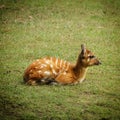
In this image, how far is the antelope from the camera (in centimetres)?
974

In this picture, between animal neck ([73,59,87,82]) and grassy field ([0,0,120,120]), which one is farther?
animal neck ([73,59,87,82])

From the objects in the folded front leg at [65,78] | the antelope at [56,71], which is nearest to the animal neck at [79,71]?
the antelope at [56,71]

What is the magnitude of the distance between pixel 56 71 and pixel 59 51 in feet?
10.3

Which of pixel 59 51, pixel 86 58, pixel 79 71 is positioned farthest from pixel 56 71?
pixel 59 51

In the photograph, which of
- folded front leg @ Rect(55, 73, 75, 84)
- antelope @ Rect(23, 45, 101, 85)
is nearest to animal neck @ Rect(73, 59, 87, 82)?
antelope @ Rect(23, 45, 101, 85)

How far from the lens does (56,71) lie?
9.84 meters

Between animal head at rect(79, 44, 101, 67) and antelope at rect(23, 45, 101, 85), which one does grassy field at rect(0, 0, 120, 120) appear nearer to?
antelope at rect(23, 45, 101, 85)

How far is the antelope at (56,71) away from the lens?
9.74 metres

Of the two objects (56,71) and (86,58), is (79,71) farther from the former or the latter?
(56,71)

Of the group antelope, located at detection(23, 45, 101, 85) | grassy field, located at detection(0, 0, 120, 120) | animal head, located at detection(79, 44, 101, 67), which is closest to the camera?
grassy field, located at detection(0, 0, 120, 120)

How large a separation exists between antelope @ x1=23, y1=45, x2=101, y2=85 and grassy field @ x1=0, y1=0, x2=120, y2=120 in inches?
6.6

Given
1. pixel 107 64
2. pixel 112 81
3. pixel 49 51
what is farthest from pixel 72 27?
pixel 112 81

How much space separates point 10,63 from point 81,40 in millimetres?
3374

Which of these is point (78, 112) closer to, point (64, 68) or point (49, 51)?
point (64, 68)
